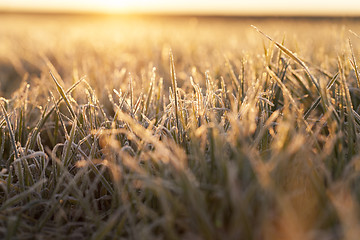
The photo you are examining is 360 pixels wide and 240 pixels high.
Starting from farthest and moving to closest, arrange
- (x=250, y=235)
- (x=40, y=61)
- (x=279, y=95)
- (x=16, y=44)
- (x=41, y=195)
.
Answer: (x=16, y=44) < (x=40, y=61) < (x=279, y=95) < (x=41, y=195) < (x=250, y=235)

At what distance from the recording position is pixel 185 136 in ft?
3.56

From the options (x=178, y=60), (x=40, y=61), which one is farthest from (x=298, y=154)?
(x=40, y=61)

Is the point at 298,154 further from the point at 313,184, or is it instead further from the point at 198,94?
the point at 198,94

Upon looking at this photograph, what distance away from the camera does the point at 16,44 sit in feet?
14.1

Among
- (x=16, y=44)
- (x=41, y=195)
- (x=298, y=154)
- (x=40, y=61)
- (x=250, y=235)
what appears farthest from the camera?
(x=16, y=44)

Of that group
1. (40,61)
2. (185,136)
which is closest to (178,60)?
(40,61)

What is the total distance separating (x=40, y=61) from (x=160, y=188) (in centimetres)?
285

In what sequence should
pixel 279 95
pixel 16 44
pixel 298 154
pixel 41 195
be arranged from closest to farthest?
pixel 298 154 → pixel 41 195 → pixel 279 95 → pixel 16 44

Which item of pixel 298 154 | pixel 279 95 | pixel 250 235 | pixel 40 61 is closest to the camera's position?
pixel 250 235

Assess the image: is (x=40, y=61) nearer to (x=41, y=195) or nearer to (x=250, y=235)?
(x=41, y=195)

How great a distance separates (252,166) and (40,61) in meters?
2.90

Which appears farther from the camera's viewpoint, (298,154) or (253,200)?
(298,154)

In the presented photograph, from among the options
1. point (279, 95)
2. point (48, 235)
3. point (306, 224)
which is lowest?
point (48, 235)

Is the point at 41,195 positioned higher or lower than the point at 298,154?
lower
